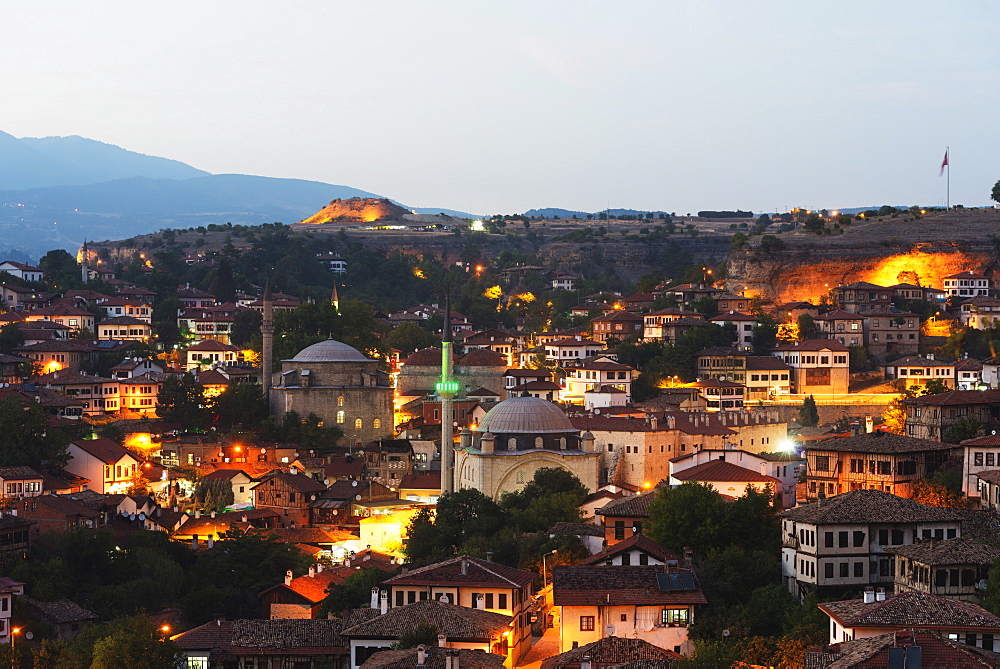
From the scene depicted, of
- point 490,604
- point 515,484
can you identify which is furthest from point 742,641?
point 515,484

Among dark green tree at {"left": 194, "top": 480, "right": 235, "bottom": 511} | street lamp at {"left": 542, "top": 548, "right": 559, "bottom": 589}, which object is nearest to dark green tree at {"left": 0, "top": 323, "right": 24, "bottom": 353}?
dark green tree at {"left": 194, "top": 480, "right": 235, "bottom": 511}

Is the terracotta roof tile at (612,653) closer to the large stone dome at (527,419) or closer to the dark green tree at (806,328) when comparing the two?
the large stone dome at (527,419)

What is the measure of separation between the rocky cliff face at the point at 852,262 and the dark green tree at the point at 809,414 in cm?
1955

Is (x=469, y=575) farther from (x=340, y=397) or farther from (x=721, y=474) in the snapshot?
(x=340, y=397)

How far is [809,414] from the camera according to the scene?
61344 mm

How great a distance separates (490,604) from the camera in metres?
32.4

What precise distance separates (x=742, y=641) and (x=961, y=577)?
418 cm

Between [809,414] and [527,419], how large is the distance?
17.4 metres

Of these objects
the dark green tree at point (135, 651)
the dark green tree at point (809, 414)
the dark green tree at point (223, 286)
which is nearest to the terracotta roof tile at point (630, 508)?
the dark green tree at point (135, 651)

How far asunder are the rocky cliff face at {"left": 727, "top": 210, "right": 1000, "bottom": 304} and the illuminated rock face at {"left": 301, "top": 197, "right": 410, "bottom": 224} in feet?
236

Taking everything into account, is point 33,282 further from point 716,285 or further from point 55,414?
point 716,285

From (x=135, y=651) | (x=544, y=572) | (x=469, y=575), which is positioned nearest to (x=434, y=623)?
(x=469, y=575)

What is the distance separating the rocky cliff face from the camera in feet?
269

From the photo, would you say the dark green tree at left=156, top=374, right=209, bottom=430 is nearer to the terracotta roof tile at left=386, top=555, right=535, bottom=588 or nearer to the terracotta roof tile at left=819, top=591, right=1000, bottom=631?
the terracotta roof tile at left=386, top=555, right=535, bottom=588
